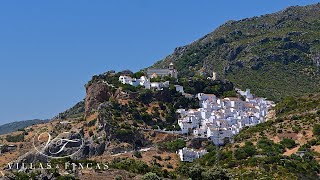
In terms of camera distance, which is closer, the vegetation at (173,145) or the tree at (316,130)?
the tree at (316,130)

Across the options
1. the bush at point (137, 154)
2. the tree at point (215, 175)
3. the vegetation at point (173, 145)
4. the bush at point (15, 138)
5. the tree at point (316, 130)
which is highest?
the bush at point (15, 138)

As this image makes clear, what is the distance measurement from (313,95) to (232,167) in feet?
106

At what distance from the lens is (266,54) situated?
5261 inches

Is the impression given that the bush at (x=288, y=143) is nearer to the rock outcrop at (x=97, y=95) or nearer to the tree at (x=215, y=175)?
the tree at (x=215, y=175)

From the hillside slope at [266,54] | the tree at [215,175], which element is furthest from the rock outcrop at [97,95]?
the tree at [215,175]

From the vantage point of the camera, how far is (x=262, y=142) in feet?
217

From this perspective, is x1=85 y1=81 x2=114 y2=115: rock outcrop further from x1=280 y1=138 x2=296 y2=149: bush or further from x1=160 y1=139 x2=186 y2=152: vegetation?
x1=280 y1=138 x2=296 y2=149: bush

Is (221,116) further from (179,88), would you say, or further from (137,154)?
(137,154)

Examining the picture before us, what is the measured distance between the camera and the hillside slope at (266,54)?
12175 cm

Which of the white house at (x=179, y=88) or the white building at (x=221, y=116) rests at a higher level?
the white house at (x=179, y=88)
